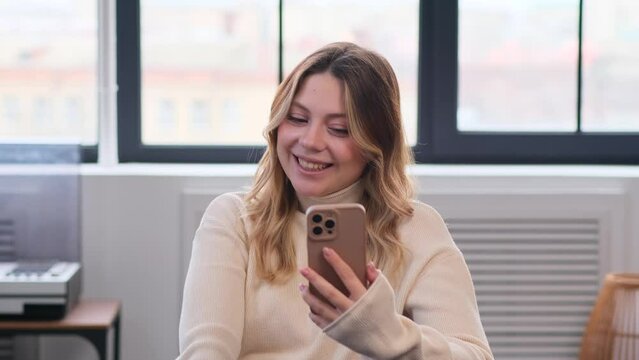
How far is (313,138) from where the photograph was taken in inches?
72.1

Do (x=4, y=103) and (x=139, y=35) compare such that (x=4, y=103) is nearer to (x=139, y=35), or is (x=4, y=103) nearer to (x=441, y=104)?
(x=139, y=35)

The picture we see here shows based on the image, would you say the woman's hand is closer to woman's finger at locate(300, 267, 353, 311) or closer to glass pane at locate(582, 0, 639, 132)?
woman's finger at locate(300, 267, 353, 311)

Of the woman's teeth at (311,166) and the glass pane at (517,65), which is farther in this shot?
the glass pane at (517,65)

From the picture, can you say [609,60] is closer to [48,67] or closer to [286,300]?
[48,67]

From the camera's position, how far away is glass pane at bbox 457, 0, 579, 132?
3.46 meters

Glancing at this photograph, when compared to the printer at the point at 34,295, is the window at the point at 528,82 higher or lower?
higher

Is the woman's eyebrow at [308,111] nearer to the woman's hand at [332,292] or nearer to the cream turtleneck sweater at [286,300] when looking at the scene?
the cream turtleneck sweater at [286,300]

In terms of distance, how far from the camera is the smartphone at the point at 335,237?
1.51 meters

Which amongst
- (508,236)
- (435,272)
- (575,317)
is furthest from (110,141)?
(435,272)

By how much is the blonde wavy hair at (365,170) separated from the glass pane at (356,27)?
59.9 inches

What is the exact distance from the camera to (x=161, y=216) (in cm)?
323

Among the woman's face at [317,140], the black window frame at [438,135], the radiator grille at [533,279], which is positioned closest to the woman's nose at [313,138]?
the woman's face at [317,140]

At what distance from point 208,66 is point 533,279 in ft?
4.03

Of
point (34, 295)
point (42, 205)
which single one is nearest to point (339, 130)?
point (34, 295)
